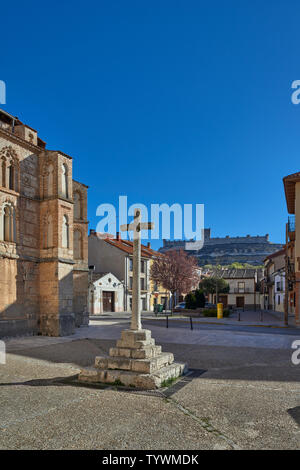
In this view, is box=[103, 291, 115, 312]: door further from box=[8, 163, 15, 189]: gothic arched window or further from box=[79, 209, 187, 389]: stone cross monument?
box=[79, 209, 187, 389]: stone cross monument

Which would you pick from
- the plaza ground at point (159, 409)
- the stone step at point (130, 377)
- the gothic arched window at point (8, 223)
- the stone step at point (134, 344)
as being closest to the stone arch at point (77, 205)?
the gothic arched window at point (8, 223)

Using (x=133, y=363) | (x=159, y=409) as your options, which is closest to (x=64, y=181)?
(x=133, y=363)

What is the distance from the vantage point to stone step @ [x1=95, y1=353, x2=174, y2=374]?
6.71m

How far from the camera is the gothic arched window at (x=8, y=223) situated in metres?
14.4

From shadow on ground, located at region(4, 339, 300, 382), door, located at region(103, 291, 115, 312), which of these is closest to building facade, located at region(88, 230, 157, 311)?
door, located at region(103, 291, 115, 312)

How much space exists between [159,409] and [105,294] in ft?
118

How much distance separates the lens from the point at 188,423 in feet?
15.2

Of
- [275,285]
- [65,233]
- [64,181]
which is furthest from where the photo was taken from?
[275,285]

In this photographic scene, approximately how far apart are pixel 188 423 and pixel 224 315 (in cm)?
2694

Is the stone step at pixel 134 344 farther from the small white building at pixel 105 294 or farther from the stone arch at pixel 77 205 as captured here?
the small white building at pixel 105 294

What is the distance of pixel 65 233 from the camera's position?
15.9 m

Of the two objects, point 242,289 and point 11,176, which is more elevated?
point 11,176

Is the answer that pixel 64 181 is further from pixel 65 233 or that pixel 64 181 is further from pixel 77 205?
pixel 77 205
